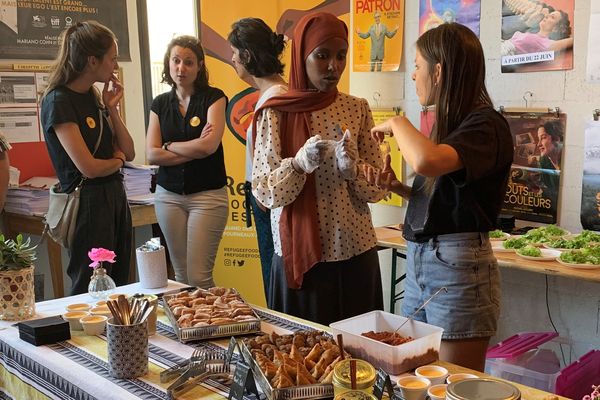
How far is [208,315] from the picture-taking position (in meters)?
1.76

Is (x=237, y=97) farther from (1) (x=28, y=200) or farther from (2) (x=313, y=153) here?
(2) (x=313, y=153)

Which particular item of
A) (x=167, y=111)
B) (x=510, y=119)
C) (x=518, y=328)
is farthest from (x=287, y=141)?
(x=518, y=328)

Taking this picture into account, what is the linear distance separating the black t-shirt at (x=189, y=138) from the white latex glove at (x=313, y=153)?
1.27 m

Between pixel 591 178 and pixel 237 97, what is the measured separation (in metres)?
2.03

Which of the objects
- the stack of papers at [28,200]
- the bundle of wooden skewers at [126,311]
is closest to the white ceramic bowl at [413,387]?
the bundle of wooden skewers at [126,311]

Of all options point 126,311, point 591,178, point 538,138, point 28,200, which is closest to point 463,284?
point 126,311

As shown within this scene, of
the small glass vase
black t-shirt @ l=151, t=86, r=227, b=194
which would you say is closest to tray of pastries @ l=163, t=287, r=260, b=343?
the small glass vase

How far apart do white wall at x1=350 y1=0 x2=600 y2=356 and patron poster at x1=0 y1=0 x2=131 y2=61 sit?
2.30m

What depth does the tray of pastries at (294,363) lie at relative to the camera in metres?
1.31

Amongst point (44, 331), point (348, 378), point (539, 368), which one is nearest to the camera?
point (348, 378)

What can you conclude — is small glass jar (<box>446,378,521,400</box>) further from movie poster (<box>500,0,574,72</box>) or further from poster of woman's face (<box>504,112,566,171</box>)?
movie poster (<box>500,0,574,72</box>)

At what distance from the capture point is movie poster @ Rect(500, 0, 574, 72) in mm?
3068

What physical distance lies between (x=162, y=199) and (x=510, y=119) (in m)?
1.77

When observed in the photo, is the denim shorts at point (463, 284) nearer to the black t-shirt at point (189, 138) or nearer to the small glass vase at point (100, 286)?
the small glass vase at point (100, 286)
